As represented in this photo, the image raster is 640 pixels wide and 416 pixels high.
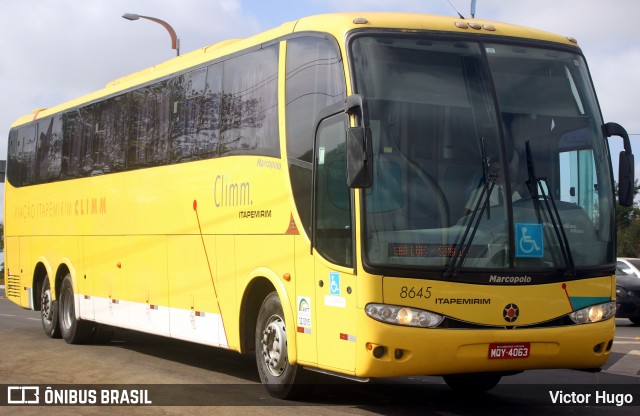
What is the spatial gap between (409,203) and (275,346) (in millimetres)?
2591

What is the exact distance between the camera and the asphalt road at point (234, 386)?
10.4m

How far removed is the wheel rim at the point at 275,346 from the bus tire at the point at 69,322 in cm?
701

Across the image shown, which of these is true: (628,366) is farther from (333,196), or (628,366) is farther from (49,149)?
(49,149)

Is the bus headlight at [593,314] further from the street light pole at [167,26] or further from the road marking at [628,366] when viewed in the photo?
the street light pole at [167,26]

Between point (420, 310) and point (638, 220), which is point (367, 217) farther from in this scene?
point (638, 220)

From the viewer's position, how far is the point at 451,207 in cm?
959

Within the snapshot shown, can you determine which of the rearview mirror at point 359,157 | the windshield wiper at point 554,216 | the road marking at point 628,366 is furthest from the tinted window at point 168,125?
the road marking at point 628,366

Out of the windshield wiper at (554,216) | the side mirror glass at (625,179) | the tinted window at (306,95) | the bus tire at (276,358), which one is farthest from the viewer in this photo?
the bus tire at (276,358)

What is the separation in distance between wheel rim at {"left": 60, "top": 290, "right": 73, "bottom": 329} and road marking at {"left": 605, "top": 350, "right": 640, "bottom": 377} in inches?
348

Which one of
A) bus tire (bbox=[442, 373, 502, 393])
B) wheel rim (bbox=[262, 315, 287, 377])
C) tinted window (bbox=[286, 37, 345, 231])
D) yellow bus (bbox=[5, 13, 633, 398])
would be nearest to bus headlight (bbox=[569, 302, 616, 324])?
yellow bus (bbox=[5, 13, 633, 398])

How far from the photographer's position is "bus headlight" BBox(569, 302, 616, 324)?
391 inches

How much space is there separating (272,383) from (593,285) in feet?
11.2

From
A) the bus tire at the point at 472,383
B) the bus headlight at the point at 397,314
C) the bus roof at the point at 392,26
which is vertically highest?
the bus roof at the point at 392,26

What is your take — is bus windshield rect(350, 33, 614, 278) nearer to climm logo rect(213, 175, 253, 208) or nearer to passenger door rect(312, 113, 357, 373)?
passenger door rect(312, 113, 357, 373)
